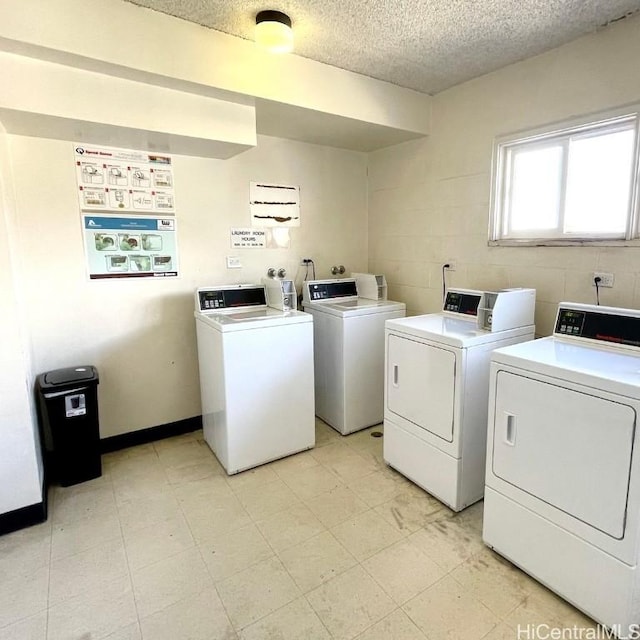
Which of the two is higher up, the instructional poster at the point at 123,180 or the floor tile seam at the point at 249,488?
the instructional poster at the point at 123,180

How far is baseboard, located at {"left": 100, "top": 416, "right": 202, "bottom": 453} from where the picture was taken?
293cm

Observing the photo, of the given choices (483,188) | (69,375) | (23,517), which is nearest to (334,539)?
(23,517)

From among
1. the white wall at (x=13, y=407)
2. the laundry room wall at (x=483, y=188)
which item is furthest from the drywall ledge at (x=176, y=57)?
the white wall at (x=13, y=407)

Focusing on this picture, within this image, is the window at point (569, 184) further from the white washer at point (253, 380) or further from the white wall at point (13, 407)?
the white wall at point (13, 407)

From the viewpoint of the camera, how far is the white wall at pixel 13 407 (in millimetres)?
2004

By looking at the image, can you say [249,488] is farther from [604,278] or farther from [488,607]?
[604,278]

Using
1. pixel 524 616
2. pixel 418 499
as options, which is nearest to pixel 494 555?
pixel 524 616

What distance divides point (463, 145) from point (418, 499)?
243cm

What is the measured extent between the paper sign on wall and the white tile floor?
1.97 metres

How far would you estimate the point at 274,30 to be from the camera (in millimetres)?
2029

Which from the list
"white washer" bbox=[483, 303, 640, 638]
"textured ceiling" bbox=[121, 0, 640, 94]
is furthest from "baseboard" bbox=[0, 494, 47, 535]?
"textured ceiling" bbox=[121, 0, 640, 94]

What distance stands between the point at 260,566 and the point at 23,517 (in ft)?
4.29

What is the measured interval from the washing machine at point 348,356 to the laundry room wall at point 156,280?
2.02ft

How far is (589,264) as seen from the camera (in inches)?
91.4
